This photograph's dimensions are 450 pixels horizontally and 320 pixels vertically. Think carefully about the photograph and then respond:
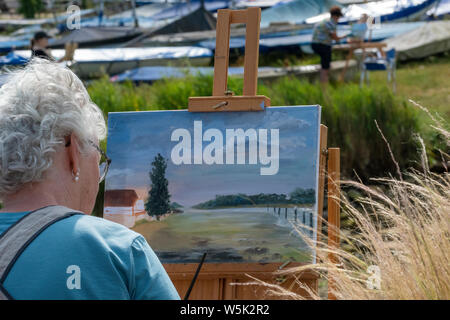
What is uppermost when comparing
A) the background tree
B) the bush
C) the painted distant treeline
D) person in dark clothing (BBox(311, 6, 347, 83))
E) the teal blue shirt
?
the background tree

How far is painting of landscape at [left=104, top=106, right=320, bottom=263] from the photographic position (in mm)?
2432

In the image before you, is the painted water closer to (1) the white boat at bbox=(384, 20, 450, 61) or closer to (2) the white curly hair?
(2) the white curly hair

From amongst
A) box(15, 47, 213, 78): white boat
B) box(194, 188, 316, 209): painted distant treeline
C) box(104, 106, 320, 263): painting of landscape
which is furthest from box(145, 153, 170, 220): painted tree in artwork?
box(15, 47, 213, 78): white boat

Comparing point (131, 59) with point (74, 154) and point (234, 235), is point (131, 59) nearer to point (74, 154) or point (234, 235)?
point (234, 235)

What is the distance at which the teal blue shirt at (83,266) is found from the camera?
1229mm

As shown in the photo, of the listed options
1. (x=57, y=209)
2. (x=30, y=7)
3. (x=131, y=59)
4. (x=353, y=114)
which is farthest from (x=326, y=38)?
(x=30, y=7)

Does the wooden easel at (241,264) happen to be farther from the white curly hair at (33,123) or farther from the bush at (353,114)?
the bush at (353,114)

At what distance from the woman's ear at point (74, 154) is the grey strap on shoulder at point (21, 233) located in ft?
0.51

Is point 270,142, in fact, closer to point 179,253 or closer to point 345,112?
point 179,253

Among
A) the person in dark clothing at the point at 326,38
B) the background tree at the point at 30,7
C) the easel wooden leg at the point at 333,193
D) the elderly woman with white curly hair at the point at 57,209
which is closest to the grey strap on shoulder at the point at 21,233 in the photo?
the elderly woman with white curly hair at the point at 57,209

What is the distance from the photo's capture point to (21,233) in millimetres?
1252

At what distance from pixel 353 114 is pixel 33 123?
4.22 metres

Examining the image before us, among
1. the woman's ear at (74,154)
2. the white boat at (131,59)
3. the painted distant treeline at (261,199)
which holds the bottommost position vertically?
the painted distant treeline at (261,199)
